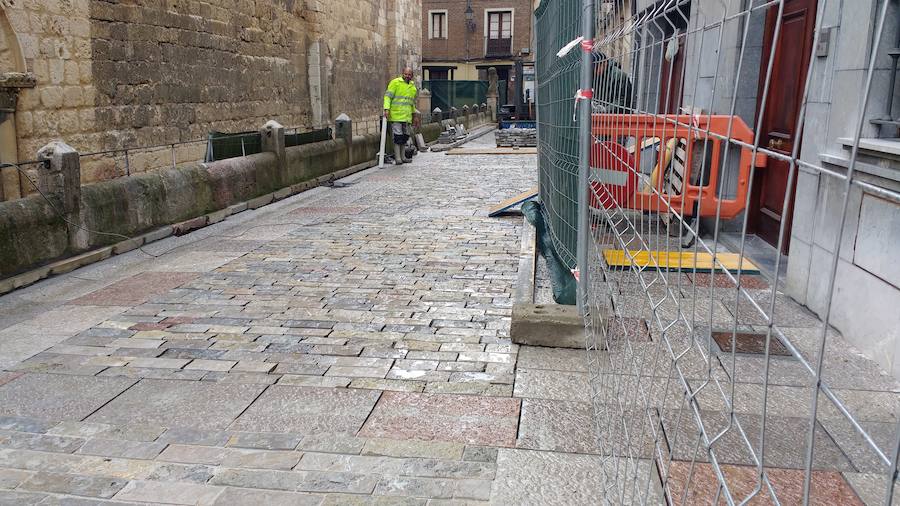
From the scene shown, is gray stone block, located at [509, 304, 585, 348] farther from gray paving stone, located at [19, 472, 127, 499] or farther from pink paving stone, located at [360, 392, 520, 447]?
gray paving stone, located at [19, 472, 127, 499]

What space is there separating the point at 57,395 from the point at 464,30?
45.5 meters

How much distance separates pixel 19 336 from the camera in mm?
4816

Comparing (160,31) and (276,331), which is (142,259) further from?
(160,31)

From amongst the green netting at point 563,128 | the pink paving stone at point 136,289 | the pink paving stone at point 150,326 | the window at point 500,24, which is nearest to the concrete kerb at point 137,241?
the pink paving stone at point 136,289

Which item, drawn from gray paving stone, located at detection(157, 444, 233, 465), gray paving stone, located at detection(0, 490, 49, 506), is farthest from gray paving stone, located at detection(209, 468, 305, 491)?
gray paving stone, located at detection(0, 490, 49, 506)

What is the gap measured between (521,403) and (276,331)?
6.27 ft

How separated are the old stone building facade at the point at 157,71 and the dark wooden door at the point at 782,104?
8095 millimetres

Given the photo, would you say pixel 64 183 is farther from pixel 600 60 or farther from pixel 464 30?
pixel 464 30

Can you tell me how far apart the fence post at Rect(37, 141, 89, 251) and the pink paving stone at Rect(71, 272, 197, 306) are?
811 mm

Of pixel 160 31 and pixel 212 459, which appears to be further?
pixel 160 31

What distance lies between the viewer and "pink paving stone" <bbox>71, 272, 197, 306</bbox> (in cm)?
563

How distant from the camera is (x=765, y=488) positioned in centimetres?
282

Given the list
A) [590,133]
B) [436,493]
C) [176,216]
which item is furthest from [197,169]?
[436,493]

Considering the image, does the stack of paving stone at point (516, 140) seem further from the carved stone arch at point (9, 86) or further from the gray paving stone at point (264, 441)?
the gray paving stone at point (264, 441)
